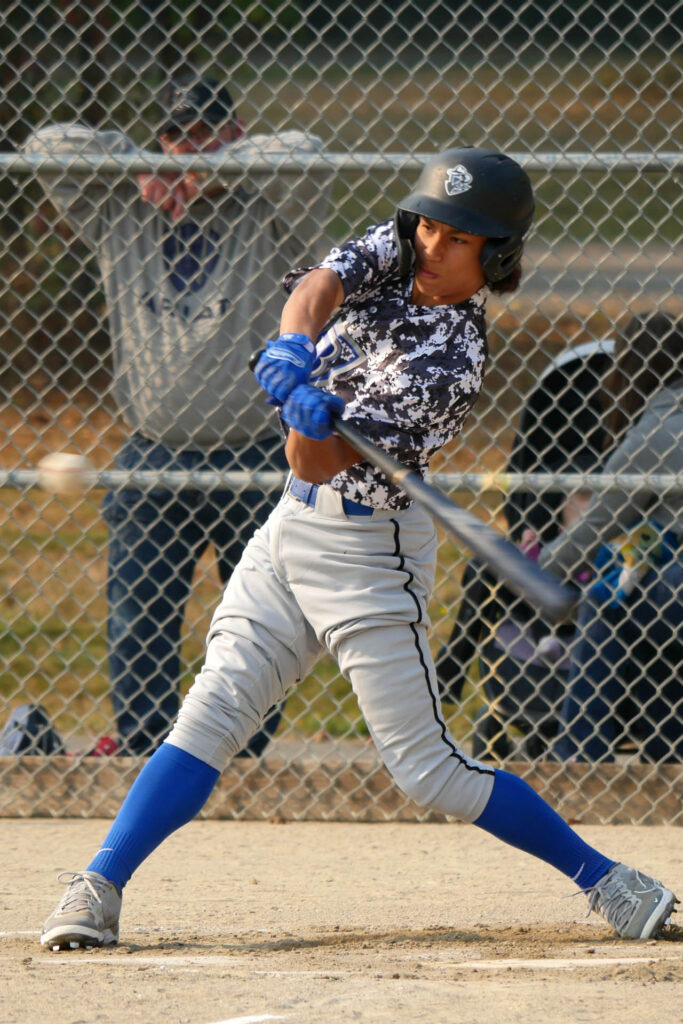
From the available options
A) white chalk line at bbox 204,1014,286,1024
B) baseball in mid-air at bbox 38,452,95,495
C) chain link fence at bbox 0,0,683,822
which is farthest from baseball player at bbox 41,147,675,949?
chain link fence at bbox 0,0,683,822

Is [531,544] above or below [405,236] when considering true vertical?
below

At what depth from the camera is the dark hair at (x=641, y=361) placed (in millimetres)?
4352

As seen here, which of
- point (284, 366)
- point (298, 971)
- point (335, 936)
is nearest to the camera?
point (284, 366)

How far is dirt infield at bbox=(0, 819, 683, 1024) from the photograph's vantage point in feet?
7.98

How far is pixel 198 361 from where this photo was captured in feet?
14.3

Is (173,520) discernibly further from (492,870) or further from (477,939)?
(477,939)

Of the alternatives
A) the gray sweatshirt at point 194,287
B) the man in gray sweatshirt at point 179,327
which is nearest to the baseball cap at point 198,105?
the man in gray sweatshirt at point 179,327

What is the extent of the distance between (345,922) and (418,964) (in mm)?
517

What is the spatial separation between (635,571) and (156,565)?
5.09 ft

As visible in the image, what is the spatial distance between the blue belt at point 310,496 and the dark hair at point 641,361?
5.72ft

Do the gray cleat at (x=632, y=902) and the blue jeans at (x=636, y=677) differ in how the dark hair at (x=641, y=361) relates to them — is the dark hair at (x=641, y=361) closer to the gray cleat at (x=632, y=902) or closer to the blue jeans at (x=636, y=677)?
the blue jeans at (x=636, y=677)

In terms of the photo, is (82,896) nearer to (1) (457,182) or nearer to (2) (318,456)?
(2) (318,456)

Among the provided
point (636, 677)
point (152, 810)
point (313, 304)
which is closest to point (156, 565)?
point (636, 677)

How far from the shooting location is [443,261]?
2742 millimetres
